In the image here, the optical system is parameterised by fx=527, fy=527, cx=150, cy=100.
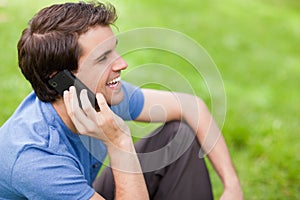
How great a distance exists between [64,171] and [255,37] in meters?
4.82

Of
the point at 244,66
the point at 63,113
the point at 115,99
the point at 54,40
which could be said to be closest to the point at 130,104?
the point at 115,99

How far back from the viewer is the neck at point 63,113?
82.9 inches

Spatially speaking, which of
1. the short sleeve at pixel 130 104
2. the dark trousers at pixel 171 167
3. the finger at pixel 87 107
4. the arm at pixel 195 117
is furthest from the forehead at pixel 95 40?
the dark trousers at pixel 171 167

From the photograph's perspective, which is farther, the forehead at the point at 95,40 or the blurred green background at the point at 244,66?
the blurred green background at the point at 244,66

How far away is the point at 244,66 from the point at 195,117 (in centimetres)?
288

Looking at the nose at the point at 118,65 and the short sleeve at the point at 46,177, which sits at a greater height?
the nose at the point at 118,65

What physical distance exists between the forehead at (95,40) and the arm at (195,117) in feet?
1.78

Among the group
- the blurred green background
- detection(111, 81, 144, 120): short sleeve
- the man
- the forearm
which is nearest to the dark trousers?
detection(111, 81, 144, 120): short sleeve

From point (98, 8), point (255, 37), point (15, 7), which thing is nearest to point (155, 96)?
point (98, 8)

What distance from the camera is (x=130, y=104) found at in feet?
8.17

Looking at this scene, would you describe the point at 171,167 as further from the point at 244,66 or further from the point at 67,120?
the point at 244,66

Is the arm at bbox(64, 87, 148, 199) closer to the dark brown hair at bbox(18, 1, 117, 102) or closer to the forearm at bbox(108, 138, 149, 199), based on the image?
the forearm at bbox(108, 138, 149, 199)

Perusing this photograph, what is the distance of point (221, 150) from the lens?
2.62m

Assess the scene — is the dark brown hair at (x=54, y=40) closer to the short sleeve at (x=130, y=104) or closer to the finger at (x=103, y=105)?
the finger at (x=103, y=105)
